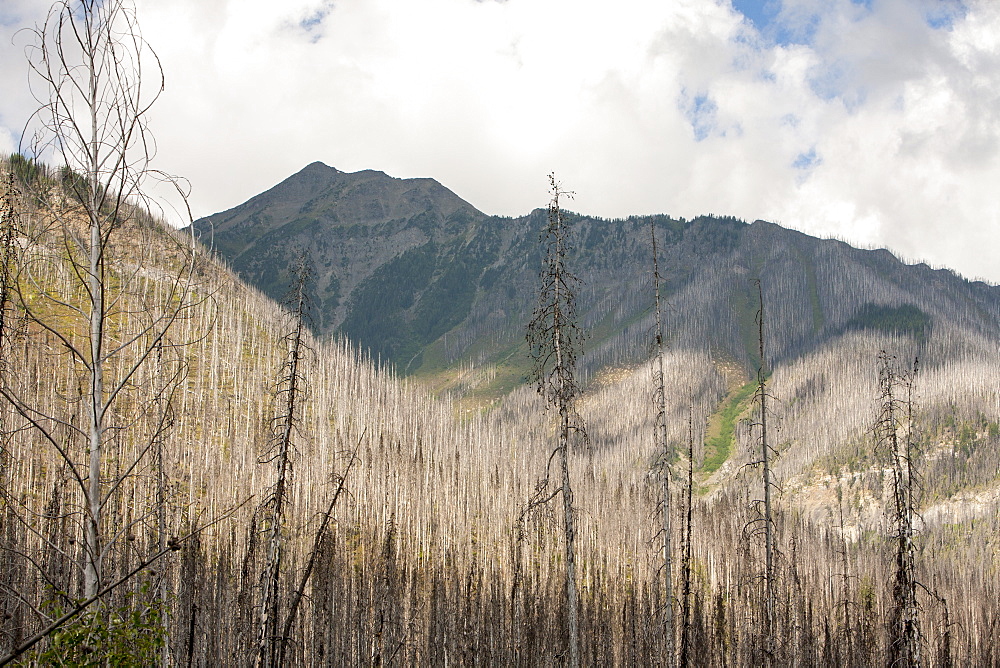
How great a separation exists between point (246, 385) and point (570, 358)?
99.2 meters

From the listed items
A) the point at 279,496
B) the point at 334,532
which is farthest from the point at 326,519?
the point at 334,532

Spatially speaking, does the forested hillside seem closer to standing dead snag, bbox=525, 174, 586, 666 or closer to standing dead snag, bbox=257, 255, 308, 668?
standing dead snag, bbox=257, 255, 308, 668

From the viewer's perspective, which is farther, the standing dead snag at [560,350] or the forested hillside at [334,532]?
the standing dead snag at [560,350]

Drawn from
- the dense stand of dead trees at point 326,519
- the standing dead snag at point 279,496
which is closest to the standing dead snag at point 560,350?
the dense stand of dead trees at point 326,519

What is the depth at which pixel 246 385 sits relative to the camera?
4424 inches

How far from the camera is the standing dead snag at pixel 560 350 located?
75.3 ft

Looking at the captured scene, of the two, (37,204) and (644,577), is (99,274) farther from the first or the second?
(644,577)

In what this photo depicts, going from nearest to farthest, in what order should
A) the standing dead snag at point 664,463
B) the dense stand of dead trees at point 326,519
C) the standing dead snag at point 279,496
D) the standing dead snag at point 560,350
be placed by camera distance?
the dense stand of dead trees at point 326,519, the standing dead snag at point 279,496, the standing dead snag at point 560,350, the standing dead snag at point 664,463

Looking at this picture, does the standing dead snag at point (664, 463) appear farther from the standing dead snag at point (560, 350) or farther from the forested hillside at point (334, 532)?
the standing dead snag at point (560, 350)

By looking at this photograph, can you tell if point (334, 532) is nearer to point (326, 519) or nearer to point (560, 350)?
point (560, 350)

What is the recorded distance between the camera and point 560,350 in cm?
2348

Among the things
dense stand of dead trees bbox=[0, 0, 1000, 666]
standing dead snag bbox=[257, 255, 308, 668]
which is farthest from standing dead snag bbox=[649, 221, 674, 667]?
standing dead snag bbox=[257, 255, 308, 668]

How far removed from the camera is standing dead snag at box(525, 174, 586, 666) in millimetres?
22953

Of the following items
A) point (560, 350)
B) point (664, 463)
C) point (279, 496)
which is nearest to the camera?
point (279, 496)
